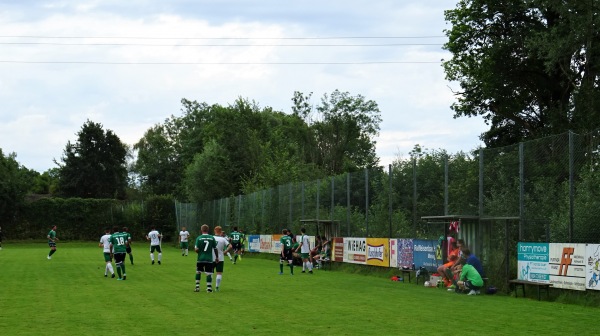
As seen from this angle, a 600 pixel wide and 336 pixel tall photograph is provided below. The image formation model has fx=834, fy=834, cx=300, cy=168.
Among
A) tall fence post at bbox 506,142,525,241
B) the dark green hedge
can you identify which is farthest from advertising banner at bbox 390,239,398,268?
the dark green hedge

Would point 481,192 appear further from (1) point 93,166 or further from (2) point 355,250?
(1) point 93,166

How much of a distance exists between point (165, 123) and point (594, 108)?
94.9m

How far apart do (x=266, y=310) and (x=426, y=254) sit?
1110cm

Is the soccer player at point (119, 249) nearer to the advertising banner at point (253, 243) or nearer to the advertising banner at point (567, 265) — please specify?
the advertising banner at point (567, 265)

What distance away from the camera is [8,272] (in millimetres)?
32500

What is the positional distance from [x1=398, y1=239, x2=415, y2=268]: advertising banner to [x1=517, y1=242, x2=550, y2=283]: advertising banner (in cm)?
630

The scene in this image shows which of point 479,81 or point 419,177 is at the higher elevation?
point 479,81

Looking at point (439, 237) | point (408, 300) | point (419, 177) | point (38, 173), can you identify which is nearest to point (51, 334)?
point (408, 300)

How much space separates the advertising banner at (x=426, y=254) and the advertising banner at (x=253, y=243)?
22.6 meters

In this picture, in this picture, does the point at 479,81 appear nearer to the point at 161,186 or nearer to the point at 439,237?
the point at 439,237

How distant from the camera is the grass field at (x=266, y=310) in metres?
14.6

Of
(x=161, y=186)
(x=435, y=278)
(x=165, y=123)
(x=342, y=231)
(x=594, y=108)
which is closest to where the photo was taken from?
(x=435, y=278)

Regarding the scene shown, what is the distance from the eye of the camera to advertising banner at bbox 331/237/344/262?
36.1 metres

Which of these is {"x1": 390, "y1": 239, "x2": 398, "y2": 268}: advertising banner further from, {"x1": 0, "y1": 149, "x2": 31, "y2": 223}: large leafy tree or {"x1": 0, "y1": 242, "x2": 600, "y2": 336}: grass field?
{"x1": 0, "y1": 149, "x2": 31, "y2": 223}: large leafy tree
